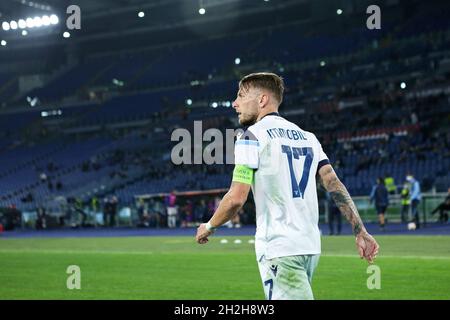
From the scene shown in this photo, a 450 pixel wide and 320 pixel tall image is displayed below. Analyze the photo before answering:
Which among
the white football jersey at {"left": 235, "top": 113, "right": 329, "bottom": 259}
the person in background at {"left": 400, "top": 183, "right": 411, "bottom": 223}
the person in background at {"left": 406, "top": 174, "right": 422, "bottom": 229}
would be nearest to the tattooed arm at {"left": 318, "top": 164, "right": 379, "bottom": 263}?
the white football jersey at {"left": 235, "top": 113, "right": 329, "bottom": 259}

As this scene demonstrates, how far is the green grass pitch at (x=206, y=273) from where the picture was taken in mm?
11695

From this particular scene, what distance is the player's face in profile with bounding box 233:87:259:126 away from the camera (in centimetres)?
560

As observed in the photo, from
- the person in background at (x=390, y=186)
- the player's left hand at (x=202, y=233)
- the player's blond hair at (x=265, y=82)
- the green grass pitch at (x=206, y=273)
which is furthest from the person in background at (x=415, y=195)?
the player's left hand at (x=202, y=233)

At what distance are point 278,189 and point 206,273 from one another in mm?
9698

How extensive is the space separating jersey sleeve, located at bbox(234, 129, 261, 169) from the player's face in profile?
0.29 metres

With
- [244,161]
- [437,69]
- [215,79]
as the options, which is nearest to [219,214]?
[244,161]

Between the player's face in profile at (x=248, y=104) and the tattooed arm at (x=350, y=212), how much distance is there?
0.74m

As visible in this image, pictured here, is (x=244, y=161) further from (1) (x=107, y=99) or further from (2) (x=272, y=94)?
(1) (x=107, y=99)

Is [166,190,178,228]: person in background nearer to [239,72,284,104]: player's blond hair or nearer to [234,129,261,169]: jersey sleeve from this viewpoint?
[239,72,284,104]: player's blond hair

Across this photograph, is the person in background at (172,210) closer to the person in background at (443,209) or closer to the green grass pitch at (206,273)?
the person in background at (443,209)

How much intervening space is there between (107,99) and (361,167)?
38.4m

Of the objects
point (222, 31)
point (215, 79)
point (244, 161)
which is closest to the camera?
point (244, 161)

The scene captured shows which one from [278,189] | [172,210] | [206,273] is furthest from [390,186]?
[278,189]
